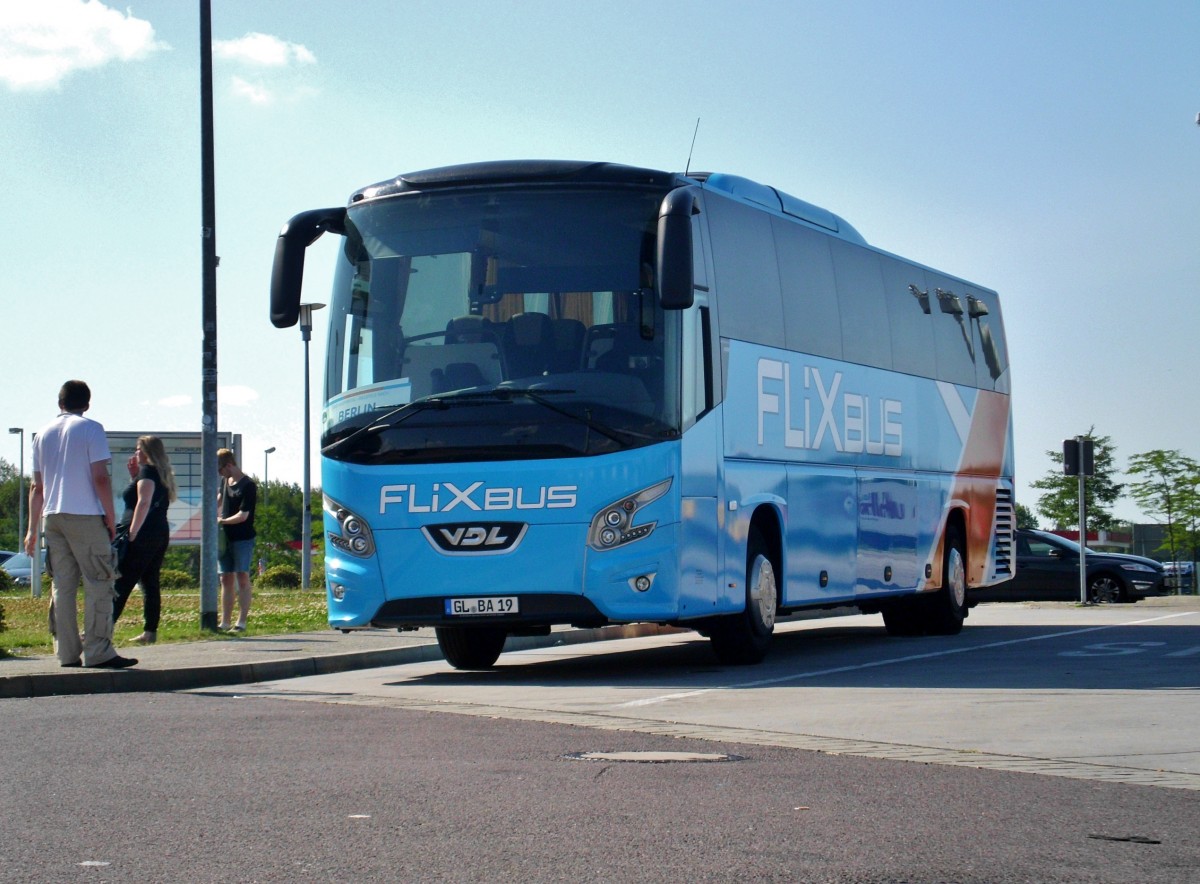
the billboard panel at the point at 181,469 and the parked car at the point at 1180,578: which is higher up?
the billboard panel at the point at 181,469

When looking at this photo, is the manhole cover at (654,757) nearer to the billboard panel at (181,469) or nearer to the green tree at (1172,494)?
the billboard panel at (181,469)

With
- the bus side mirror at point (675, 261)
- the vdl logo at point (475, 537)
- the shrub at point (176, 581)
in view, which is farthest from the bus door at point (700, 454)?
the shrub at point (176, 581)

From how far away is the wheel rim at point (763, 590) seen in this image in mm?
14594

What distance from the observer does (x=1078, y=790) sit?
7547 mm

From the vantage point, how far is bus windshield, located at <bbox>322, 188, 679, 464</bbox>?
513 inches

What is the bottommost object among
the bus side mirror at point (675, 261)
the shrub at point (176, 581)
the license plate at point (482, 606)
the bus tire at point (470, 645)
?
the shrub at point (176, 581)

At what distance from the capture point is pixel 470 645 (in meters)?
15.3

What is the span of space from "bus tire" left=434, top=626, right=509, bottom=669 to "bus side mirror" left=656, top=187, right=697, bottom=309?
371 centimetres

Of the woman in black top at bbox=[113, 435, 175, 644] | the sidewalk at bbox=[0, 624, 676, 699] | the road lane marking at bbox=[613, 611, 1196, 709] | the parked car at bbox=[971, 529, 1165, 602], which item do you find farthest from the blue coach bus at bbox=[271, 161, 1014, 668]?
the parked car at bbox=[971, 529, 1165, 602]

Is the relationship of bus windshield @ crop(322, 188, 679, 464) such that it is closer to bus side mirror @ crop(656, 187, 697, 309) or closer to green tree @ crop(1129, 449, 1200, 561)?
bus side mirror @ crop(656, 187, 697, 309)

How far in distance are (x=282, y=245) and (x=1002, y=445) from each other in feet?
38.1

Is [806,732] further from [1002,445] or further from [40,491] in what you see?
[1002,445]

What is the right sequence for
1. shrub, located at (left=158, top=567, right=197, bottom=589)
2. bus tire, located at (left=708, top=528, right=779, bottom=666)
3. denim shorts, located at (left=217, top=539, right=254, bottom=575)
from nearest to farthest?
1. bus tire, located at (left=708, top=528, right=779, bottom=666)
2. denim shorts, located at (left=217, top=539, right=254, bottom=575)
3. shrub, located at (left=158, top=567, right=197, bottom=589)

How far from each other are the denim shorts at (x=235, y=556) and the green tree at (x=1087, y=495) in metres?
56.6
